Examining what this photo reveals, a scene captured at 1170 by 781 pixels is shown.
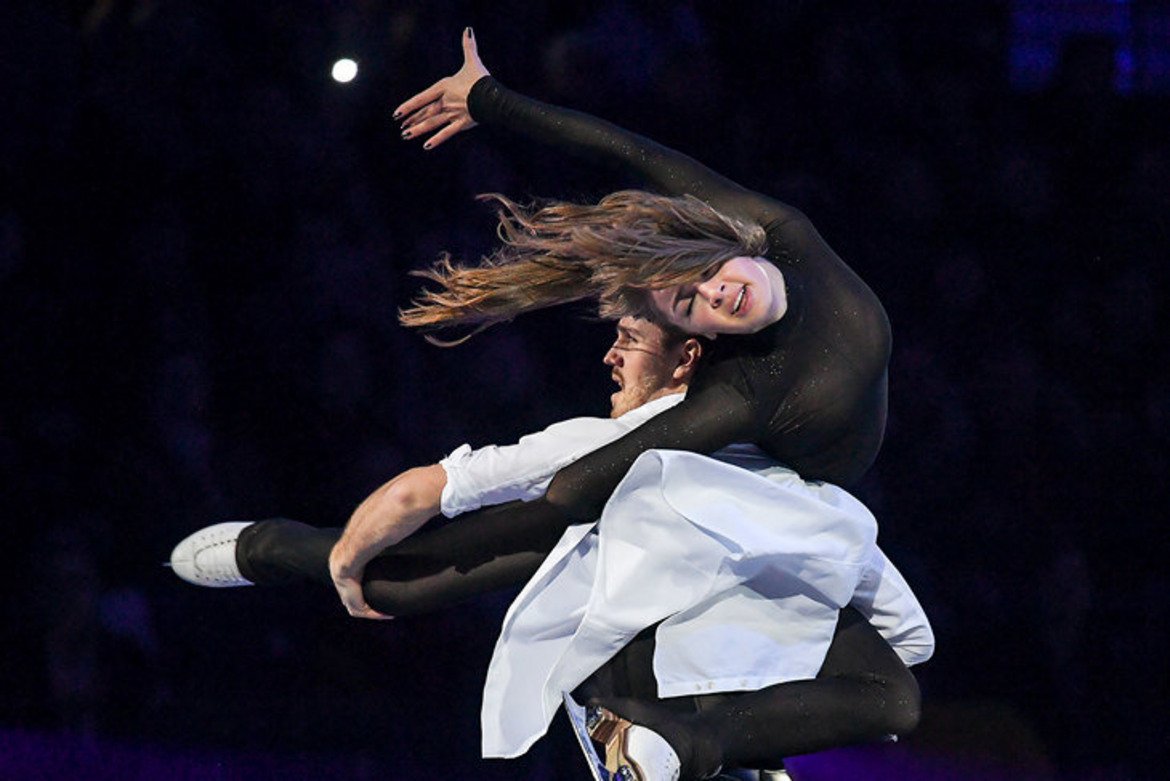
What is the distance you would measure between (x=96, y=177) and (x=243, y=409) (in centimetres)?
57

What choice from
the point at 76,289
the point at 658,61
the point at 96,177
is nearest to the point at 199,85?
the point at 96,177

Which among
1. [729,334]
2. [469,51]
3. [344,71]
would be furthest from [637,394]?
[344,71]

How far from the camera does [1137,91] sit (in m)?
3.88

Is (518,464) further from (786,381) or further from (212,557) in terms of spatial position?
(212,557)

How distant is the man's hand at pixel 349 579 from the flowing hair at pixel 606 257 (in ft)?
1.28

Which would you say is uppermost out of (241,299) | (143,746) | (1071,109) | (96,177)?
(96,177)

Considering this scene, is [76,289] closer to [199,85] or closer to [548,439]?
[199,85]

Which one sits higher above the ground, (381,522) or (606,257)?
(606,257)

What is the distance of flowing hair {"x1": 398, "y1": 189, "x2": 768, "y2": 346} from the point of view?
2098 millimetres

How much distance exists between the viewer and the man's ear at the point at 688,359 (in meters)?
2.30

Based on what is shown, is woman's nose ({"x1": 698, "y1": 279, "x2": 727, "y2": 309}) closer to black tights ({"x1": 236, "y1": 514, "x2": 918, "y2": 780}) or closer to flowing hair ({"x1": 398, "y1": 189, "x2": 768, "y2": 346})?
flowing hair ({"x1": 398, "y1": 189, "x2": 768, "y2": 346})

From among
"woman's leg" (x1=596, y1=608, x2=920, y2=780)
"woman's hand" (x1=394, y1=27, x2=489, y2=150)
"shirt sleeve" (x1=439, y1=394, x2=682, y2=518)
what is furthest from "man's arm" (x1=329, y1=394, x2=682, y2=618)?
"woman's hand" (x1=394, y1=27, x2=489, y2=150)

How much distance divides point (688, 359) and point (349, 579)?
0.64 meters

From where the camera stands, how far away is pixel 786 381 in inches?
84.4
